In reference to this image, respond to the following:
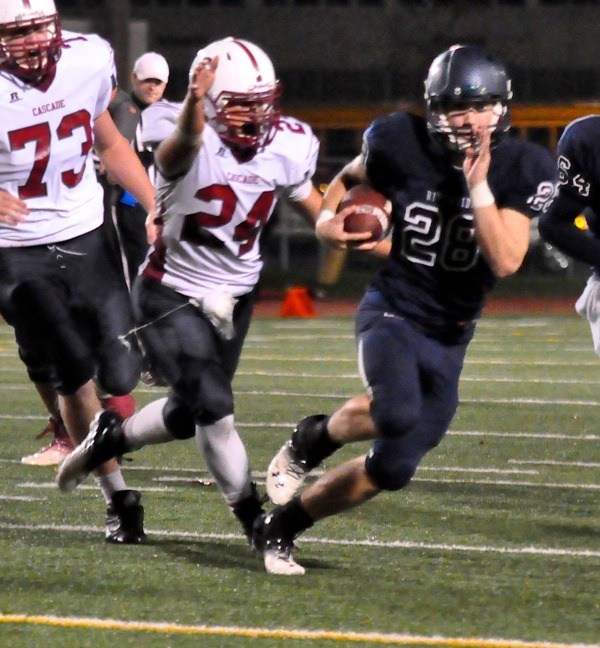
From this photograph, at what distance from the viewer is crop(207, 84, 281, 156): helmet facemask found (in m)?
4.50

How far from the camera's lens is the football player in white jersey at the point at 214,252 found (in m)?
4.50

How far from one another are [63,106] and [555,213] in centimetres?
165

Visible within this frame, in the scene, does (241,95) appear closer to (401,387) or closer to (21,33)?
(21,33)

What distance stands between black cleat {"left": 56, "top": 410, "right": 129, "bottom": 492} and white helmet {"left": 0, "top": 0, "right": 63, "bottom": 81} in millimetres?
1068

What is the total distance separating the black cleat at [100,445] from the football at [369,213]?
101 centimetres

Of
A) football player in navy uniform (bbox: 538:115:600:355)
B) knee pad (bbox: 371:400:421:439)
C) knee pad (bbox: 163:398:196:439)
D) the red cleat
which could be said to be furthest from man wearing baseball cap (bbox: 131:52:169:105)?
knee pad (bbox: 371:400:421:439)

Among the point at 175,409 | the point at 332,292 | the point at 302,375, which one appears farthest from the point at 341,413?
the point at 332,292

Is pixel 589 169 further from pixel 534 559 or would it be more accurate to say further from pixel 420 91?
pixel 420 91

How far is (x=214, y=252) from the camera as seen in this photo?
188 inches

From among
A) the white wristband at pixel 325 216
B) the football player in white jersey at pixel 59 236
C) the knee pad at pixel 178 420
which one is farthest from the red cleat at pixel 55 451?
the white wristband at pixel 325 216

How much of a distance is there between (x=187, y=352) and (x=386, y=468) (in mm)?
694

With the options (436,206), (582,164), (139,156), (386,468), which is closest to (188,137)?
(436,206)

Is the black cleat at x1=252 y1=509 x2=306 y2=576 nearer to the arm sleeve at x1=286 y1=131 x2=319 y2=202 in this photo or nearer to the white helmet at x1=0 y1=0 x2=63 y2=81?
the arm sleeve at x1=286 y1=131 x2=319 y2=202

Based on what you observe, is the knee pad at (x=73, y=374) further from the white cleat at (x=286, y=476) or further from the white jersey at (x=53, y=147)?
the white cleat at (x=286, y=476)
